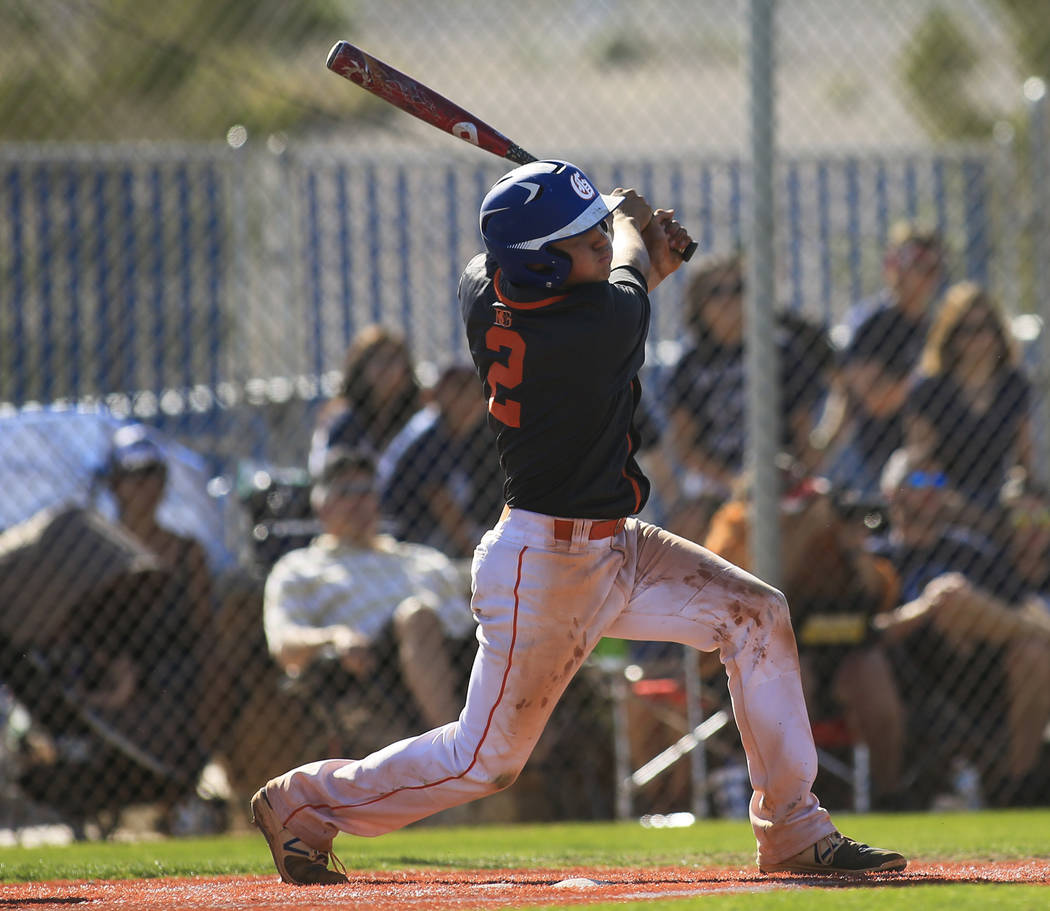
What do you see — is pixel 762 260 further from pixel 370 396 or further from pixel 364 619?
pixel 364 619

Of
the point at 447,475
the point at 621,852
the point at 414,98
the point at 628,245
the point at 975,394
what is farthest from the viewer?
the point at 975,394

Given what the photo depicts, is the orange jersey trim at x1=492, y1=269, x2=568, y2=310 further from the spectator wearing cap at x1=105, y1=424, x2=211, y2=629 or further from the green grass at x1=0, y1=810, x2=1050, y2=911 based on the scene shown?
the spectator wearing cap at x1=105, y1=424, x2=211, y2=629

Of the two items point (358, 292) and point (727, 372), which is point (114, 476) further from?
point (727, 372)

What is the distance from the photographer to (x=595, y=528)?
376 centimetres

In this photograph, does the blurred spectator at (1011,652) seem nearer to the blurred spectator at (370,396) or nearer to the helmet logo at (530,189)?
the blurred spectator at (370,396)

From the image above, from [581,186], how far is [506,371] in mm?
471

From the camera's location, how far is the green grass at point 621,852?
3250 millimetres

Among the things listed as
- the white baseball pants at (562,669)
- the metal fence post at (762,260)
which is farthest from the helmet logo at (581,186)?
the metal fence post at (762,260)

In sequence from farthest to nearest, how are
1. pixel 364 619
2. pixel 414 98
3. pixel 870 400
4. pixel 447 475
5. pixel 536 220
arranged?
pixel 870 400 < pixel 447 475 < pixel 364 619 < pixel 414 98 < pixel 536 220

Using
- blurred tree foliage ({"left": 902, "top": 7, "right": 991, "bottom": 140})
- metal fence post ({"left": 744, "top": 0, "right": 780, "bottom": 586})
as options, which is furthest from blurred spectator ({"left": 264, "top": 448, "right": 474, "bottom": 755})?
blurred tree foliage ({"left": 902, "top": 7, "right": 991, "bottom": 140})

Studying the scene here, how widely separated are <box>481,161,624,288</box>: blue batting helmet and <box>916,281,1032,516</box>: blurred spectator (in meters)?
3.69

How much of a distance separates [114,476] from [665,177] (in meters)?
2.97

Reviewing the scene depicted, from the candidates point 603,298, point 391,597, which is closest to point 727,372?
point 391,597

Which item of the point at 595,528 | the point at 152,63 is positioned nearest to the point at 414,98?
the point at 595,528
